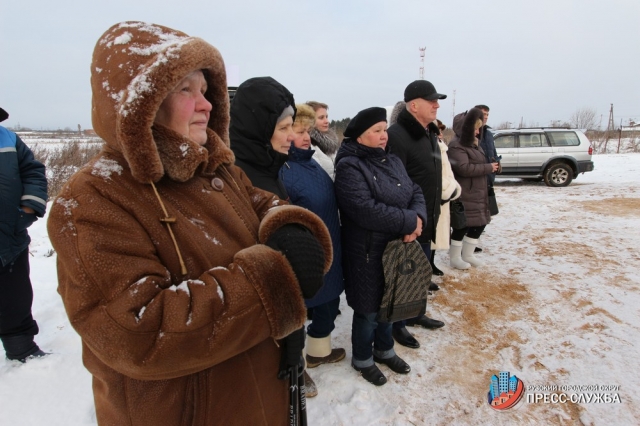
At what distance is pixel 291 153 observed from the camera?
250cm

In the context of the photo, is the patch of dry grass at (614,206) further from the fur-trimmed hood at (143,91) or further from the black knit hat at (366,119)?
the fur-trimmed hood at (143,91)

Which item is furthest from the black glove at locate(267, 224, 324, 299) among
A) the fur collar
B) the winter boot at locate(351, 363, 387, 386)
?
the fur collar

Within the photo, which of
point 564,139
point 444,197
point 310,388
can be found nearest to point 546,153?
point 564,139

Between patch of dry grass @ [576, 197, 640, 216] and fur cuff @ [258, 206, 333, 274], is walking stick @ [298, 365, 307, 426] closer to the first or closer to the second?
fur cuff @ [258, 206, 333, 274]

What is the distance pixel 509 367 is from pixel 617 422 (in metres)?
0.67

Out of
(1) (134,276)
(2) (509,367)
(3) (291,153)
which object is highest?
(3) (291,153)

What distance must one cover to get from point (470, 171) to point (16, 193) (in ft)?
14.6

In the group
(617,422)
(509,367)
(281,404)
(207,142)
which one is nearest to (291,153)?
(207,142)

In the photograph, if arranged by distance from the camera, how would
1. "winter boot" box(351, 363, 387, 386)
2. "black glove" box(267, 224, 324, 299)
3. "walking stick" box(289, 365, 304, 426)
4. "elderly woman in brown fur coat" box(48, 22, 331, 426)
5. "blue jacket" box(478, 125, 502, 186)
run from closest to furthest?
1. "elderly woman in brown fur coat" box(48, 22, 331, 426)
2. "black glove" box(267, 224, 324, 299)
3. "walking stick" box(289, 365, 304, 426)
4. "winter boot" box(351, 363, 387, 386)
5. "blue jacket" box(478, 125, 502, 186)

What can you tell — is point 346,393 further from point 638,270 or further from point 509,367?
point 638,270

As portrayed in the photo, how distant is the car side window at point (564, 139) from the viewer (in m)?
11.0

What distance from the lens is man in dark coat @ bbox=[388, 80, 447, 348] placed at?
10.7ft

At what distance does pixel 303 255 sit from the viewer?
112 cm

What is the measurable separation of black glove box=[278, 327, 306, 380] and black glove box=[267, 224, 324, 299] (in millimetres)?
257
